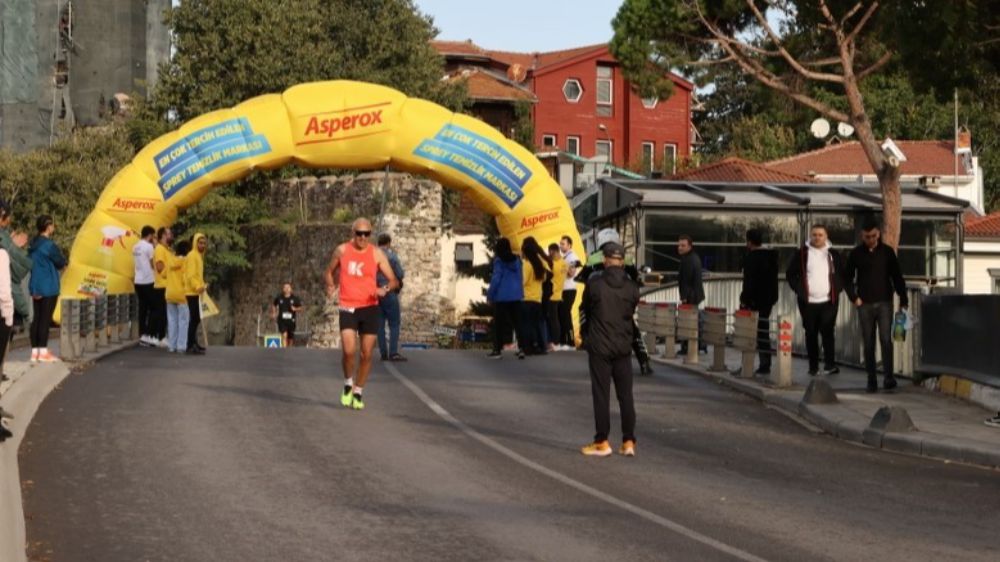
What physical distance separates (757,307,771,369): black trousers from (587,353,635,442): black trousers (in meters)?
6.96

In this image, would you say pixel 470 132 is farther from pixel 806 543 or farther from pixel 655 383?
pixel 806 543

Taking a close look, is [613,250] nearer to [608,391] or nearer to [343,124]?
[608,391]

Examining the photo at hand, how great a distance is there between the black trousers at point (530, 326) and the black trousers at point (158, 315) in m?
5.75

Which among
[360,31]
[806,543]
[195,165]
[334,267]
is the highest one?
[360,31]

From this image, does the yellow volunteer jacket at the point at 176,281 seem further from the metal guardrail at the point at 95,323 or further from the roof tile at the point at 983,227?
the roof tile at the point at 983,227

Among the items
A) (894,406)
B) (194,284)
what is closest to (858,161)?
(194,284)

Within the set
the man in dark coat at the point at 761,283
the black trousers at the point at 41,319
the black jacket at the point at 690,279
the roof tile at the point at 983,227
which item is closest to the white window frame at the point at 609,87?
the roof tile at the point at 983,227

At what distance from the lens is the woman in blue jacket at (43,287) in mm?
21375

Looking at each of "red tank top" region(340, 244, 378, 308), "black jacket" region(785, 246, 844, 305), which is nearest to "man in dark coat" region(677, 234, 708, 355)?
"black jacket" region(785, 246, 844, 305)

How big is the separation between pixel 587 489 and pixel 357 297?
238 inches

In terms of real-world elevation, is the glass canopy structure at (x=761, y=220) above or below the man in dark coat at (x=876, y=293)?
above

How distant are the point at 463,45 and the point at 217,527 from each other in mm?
88096

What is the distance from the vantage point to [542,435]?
1574 centimetres

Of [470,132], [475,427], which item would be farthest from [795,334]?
[475,427]
